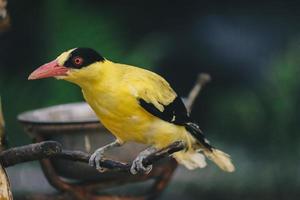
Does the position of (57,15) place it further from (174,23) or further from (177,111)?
(177,111)

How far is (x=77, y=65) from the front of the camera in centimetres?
72

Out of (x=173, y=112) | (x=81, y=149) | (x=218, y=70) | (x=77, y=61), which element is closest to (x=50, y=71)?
(x=77, y=61)

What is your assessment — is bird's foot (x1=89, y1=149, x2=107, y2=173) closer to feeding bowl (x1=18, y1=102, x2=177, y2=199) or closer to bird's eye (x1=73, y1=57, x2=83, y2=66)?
bird's eye (x1=73, y1=57, x2=83, y2=66)

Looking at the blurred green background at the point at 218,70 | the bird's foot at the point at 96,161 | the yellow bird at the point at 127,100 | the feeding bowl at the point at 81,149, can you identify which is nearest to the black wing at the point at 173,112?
the yellow bird at the point at 127,100

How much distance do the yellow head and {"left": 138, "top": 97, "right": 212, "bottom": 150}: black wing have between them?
5.3 inches

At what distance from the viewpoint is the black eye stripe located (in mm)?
708

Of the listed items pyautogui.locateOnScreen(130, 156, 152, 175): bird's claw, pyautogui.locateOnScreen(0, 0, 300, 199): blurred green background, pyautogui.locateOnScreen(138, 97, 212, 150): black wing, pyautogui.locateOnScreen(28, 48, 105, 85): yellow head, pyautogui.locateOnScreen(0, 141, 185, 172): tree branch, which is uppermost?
pyautogui.locateOnScreen(28, 48, 105, 85): yellow head

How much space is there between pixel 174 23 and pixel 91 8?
11.3 inches

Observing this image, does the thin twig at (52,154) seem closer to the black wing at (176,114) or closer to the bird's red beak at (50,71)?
the bird's red beak at (50,71)

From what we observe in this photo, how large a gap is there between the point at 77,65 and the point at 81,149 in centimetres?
101

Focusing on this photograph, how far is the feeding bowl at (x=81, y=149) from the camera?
1.60 meters

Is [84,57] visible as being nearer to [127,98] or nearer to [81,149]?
[127,98]

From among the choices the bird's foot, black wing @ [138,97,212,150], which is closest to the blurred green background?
black wing @ [138,97,212,150]

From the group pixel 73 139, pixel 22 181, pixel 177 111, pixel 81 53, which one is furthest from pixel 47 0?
Answer: pixel 81 53
